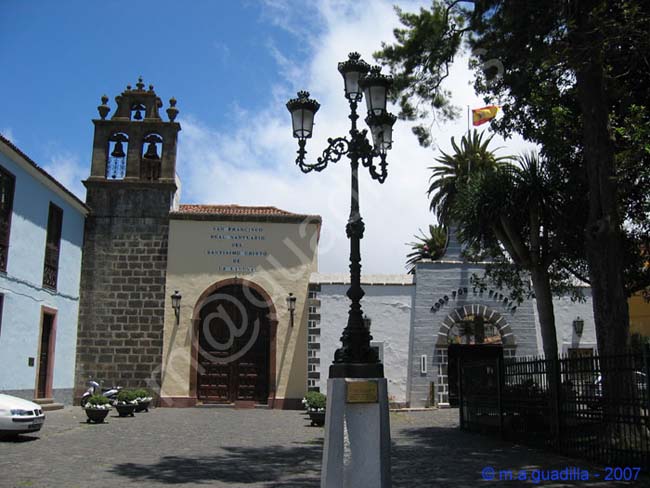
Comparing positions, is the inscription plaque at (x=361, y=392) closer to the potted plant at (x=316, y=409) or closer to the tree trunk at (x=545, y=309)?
the tree trunk at (x=545, y=309)

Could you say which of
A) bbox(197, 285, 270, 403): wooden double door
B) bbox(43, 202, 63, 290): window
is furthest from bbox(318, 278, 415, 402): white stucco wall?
bbox(43, 202, 63, 290): window

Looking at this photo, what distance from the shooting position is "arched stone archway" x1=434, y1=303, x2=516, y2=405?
61.6 ft

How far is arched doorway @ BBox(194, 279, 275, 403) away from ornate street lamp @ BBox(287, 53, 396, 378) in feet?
39.5

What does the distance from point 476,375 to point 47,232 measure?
11.9 m

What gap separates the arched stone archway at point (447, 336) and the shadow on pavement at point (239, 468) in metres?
9.20

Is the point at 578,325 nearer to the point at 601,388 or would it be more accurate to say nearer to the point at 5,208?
the point at 601,388

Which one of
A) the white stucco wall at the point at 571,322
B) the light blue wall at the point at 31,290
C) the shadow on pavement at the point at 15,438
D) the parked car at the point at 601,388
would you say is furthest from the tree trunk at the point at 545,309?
the light blue wall at the point at 31,290

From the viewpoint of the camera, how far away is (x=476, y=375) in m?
12.9

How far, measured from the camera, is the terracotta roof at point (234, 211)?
1988 cm

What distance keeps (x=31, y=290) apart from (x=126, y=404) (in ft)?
12.5

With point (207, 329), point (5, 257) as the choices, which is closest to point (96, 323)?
point (207, 329)

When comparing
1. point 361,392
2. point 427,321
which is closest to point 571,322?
point 427,321

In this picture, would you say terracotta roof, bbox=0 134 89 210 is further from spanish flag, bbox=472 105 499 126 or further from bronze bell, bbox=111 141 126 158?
spanish flag, bbox=472 105 499 126

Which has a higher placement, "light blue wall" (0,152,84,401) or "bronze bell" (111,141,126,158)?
"bronze bell" (111,141,126,158)
